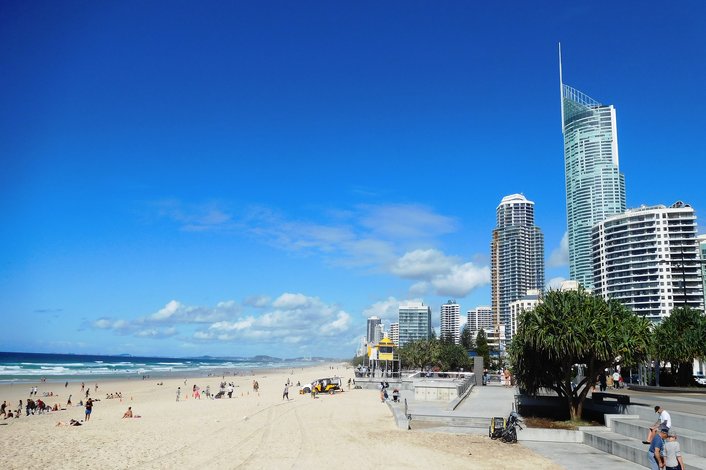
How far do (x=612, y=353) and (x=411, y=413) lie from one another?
9685 millimetres

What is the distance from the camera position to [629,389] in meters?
36.5

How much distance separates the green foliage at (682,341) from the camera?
34688mm

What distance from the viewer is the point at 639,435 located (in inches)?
706

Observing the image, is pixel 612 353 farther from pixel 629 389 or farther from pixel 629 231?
pixel 629 231

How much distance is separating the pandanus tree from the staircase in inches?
80.8

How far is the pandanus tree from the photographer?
2086 cm

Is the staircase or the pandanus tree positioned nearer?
the staircase

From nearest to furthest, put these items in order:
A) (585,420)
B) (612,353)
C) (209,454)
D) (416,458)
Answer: (416,458)
(209,454)
(612,353)
(585,420)

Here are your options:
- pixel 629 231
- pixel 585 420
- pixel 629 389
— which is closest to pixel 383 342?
pixel 629 389

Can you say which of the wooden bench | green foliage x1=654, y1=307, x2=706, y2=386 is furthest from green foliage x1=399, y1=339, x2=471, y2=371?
the wooden bench

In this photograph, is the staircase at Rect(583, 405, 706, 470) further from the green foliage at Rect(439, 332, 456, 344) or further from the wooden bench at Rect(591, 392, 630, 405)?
the green foliage at Rect(439, 332, 456, 344)

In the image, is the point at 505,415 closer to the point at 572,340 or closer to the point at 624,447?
the point at 572,340

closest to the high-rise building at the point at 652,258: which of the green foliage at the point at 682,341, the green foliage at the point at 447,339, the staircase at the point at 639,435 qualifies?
the green foliage at the point at 447,339

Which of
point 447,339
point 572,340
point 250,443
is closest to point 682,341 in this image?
point 572,340
